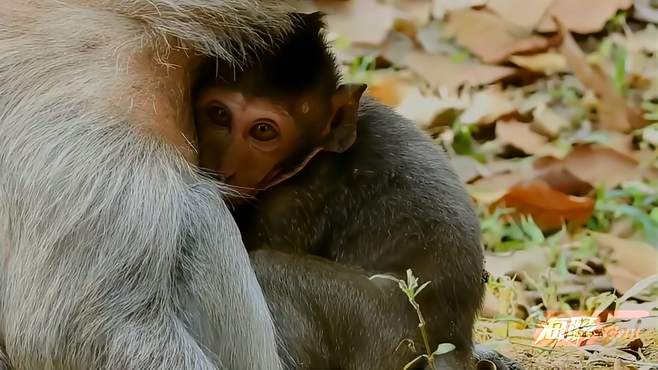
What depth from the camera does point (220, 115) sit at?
3471 mm

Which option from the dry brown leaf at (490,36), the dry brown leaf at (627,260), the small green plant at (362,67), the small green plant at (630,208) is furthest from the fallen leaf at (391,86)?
the dry brown leaf at (627,260)

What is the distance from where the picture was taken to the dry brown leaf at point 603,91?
6.34 metres

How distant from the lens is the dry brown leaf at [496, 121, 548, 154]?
6.10 metres

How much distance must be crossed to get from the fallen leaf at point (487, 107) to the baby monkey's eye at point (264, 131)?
2.85 metres

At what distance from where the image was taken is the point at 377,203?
375 centimetres

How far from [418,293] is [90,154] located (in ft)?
3.59

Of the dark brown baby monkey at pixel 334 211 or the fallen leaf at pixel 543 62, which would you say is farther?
the fallen leaf at pixel 543 62

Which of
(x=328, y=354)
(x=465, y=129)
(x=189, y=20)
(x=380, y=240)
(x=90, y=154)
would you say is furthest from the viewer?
(x=465, y=129)

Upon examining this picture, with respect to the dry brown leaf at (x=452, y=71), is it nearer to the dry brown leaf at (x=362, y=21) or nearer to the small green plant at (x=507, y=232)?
the dry brown leaf at (x=362, y=21)

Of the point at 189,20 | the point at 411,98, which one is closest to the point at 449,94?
the point at 411,98

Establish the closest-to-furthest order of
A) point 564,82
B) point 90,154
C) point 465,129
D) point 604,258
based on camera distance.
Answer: point 90,154
point 604,258
point 465,129
point 564,82

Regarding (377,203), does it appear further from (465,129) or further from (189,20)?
(465,129)

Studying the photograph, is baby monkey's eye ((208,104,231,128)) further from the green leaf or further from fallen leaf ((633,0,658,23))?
fallen leaf ((633,0,658,23))

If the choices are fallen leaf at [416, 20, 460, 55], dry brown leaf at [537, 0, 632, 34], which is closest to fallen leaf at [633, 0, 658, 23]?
dry brown leaf at [537, 0, 632, 34]
